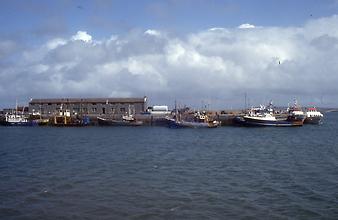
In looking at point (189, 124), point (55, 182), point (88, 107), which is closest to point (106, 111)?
point (88, 107)

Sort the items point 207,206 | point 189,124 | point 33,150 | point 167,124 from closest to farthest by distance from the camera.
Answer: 1. point 207,206
2. point 33,150
3. point 189,124
4. point 167,124

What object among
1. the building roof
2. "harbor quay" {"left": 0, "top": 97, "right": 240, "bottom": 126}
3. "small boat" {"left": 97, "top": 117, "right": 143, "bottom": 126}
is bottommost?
"small boat" {"left": 97, "top": 117, "right": 143, "bottom": 126}

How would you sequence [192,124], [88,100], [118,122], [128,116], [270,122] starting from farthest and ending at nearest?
[88,100]
[128,116]
[118,122]
[270,122]
[192,124]

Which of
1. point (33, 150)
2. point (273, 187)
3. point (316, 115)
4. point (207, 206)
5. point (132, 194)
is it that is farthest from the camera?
point (316, 115)

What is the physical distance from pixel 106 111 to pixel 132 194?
8039 centimetres

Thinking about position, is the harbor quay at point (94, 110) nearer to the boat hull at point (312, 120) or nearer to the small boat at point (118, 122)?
the small boat at point (118, 122)

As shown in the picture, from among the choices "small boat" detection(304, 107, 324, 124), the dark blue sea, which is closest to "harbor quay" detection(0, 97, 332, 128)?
"small boat" detection(304, 107, 324, 124)

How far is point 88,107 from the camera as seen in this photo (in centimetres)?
10006

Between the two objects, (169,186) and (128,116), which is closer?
(169,186)

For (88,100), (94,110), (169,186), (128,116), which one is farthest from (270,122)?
(169,186)

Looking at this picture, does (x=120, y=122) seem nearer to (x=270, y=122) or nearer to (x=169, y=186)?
(x=270, y=122)

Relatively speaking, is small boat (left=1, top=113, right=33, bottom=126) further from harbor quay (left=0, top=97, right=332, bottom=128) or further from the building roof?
the building roof

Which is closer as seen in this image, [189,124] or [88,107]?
[189,124]

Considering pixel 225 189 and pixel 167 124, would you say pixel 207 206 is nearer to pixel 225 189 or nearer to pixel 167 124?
pixel 225 189
